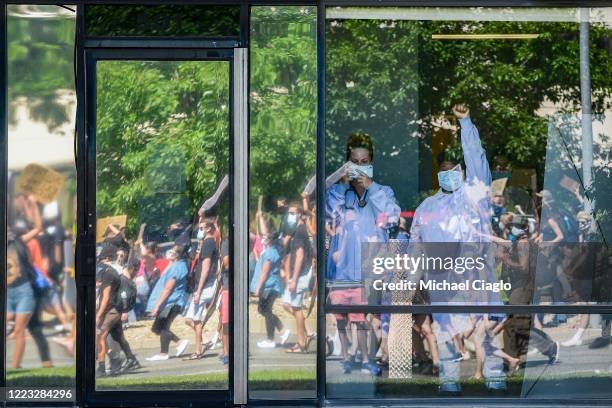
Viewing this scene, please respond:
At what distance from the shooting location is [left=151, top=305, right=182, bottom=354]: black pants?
7.69 metres

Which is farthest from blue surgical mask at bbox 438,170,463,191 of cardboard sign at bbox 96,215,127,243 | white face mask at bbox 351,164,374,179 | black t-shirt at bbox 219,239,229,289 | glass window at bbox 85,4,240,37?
cardboard sign at bbox 96,215,127,243

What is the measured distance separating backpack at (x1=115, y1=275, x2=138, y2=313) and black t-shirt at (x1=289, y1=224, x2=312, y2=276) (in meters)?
1.25

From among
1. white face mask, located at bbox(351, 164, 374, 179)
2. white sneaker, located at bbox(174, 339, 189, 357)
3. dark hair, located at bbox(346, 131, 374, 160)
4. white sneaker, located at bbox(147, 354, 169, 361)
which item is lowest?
white sneaker, located at bbox(147, 354, 169, 361)

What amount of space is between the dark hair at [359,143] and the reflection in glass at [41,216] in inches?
85.2

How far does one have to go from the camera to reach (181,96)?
7719 mm

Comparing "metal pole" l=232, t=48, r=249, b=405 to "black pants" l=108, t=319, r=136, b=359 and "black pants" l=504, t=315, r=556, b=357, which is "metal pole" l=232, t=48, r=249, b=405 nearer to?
"black pants" l=108, t=319, r=136, b=359

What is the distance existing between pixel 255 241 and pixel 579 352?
2.73 meters

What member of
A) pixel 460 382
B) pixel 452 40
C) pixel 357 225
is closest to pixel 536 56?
pixel 452 40

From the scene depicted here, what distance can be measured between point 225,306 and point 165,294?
48 centimetres

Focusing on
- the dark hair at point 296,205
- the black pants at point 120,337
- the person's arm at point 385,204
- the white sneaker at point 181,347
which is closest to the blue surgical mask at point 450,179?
the person's arm at point 385,204

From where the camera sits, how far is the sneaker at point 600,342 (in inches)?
312

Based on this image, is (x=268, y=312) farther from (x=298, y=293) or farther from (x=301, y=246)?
(x=301, y=246)

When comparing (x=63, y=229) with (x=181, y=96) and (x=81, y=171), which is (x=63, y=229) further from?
(x=181, y=96)

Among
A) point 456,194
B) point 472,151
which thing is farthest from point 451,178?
point 472,151
